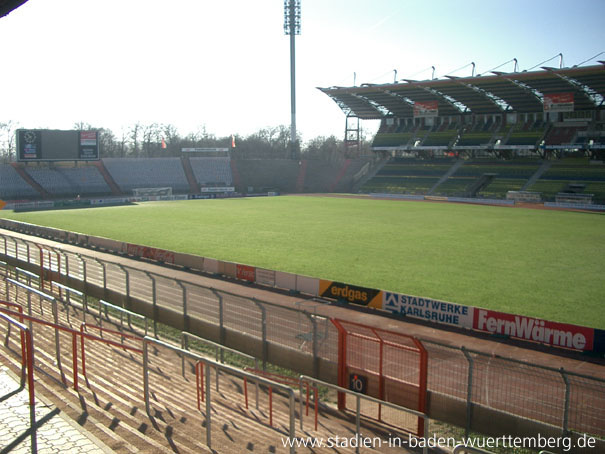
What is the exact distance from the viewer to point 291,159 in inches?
3839

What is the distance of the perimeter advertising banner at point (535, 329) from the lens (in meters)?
14.2

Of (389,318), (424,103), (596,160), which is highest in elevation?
(424,103)

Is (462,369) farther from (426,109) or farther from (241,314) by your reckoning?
(426,109)

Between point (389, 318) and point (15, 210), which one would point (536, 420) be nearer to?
point (389, 318)

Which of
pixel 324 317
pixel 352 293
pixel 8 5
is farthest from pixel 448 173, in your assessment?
pixel 8 5

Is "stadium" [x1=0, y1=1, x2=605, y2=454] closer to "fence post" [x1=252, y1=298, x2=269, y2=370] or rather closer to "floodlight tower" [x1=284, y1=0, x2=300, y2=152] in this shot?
"fence post" [x1=252, y1=298, x2=269, y2=370]

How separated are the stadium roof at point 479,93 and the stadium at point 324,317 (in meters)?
0.59

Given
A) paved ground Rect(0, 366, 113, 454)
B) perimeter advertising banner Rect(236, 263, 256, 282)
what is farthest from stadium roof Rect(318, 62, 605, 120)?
paved ground Rect(0, 366, 113, 454)

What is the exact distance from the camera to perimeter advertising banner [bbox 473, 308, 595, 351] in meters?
14.2

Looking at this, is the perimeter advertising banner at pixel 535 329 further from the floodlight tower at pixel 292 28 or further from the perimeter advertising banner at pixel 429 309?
the floodlight tower at pixel 292 28

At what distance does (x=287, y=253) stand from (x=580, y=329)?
1687 cm

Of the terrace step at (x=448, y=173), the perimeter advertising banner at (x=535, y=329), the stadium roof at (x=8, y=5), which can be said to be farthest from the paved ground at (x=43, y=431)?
the terrace step at (x=448, y=173)

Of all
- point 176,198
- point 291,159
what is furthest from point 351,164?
point 176,198

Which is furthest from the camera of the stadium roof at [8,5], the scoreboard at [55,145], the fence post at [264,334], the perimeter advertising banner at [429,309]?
the scoreboard at [55,145]
